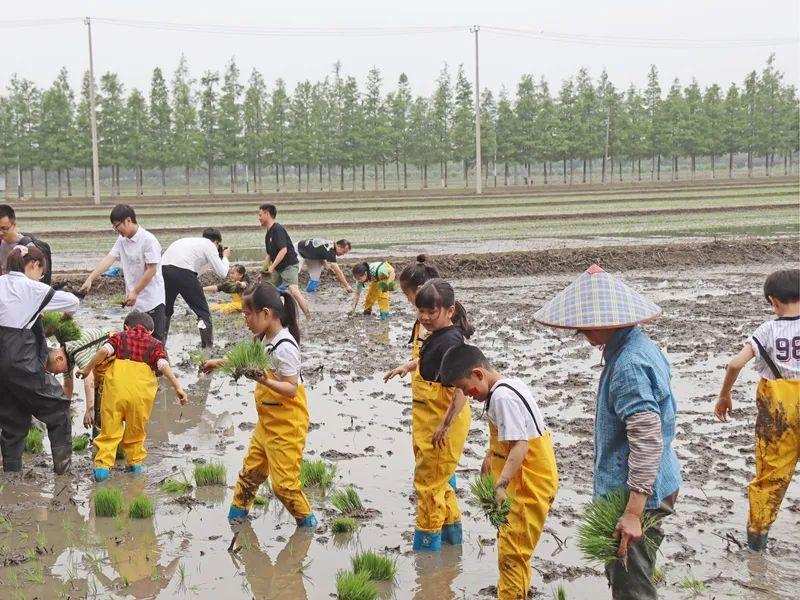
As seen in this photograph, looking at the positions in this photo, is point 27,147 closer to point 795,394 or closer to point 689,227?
point 689,227

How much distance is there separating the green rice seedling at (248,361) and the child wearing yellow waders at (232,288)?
6218 millimetres

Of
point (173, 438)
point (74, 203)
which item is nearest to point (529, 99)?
point (74, 203)

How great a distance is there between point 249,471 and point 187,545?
578mm

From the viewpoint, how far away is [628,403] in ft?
12.1

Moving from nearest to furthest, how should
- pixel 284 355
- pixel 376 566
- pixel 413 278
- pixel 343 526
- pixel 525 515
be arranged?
pixel 525 515
pixel 376 566
pixel 284 355
pixel 343 526
pixel 413 278

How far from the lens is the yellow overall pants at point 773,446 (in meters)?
5.12

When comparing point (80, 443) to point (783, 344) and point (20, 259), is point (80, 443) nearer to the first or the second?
point (20, 259)

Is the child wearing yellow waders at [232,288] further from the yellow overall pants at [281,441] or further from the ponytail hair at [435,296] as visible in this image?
the ponytail hair at [435,296]

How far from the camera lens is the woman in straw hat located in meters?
3.69

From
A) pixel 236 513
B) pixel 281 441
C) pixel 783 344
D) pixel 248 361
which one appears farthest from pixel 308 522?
pixel 783 344

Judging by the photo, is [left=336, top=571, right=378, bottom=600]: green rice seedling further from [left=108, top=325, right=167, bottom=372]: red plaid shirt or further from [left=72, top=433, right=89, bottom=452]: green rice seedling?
[left=72, top=433, right=89, bottom=452]: green rice seedling

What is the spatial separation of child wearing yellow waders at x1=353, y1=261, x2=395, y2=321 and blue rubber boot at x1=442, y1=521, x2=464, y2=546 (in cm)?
746

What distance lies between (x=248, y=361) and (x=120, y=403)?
203cm

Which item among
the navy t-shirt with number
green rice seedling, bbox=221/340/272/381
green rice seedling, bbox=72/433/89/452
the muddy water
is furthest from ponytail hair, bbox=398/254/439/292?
the navy t-shirt with number
